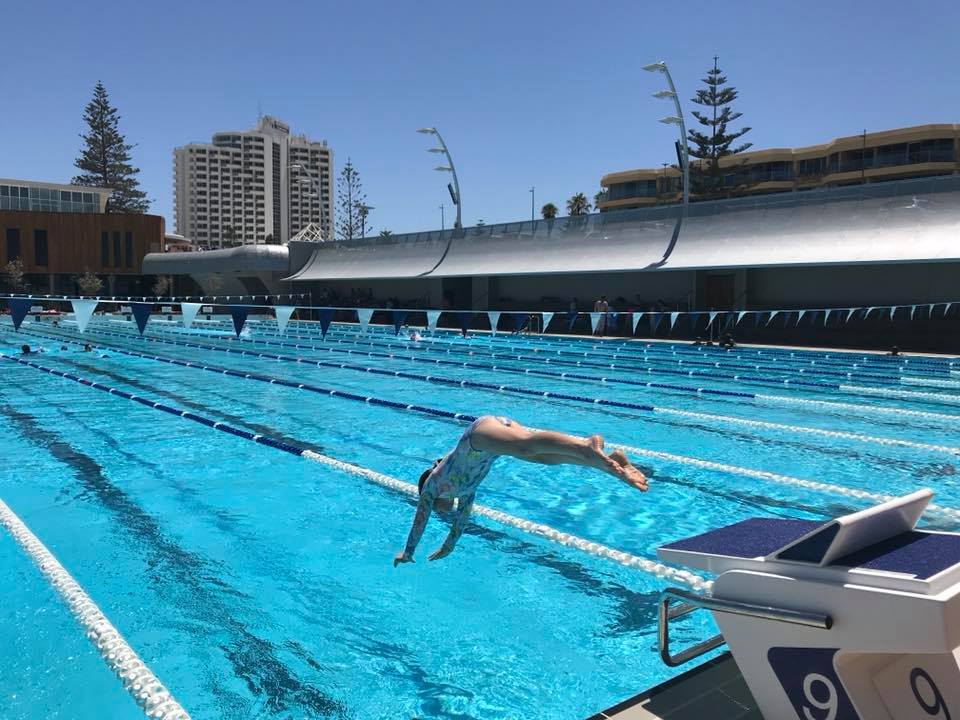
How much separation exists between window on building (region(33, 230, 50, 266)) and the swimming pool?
40.5 meters

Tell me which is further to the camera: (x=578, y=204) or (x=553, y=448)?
(x=578, y=204)

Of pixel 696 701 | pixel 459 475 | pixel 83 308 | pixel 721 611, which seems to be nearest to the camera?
pixel 721 611

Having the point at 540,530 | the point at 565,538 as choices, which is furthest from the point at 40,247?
the point at 565,538

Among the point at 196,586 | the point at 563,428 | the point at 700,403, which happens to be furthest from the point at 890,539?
the point at 700,403

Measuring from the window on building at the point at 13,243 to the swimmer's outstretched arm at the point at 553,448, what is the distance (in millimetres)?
53260

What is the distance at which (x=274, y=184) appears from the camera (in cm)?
15225

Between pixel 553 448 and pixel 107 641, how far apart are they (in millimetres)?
2380

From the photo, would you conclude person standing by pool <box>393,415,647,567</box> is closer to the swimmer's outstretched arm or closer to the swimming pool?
the swimmer's outstretched arm

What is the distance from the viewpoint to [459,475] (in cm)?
346

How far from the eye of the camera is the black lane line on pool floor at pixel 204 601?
3.30 metres

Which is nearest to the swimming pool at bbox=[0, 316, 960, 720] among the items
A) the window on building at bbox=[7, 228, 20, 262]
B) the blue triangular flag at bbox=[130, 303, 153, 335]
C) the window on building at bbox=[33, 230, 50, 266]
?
the blue triangular flag at bbox=[130, 303, 153, 335]

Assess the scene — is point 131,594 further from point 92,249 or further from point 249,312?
point 92,249

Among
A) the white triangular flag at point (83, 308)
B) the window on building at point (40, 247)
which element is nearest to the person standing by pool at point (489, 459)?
the white triangular flag at point (83, 308)

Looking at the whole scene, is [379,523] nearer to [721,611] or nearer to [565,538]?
[565,538]
